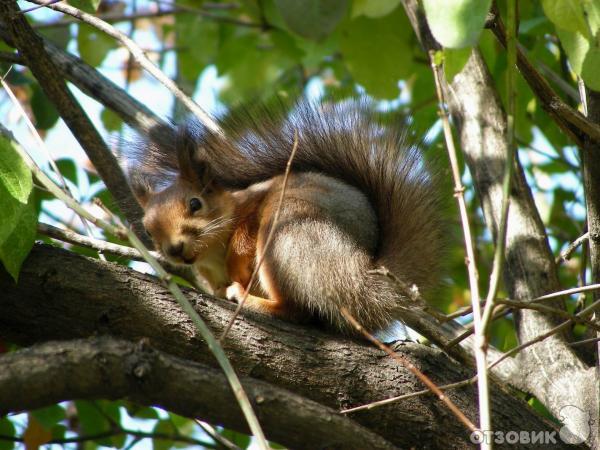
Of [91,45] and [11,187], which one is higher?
[91,45]

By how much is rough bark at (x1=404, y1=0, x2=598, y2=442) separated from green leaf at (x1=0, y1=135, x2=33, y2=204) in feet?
4.29

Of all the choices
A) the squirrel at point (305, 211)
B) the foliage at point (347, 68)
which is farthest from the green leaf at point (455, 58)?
the squirrel at point (305, 211)

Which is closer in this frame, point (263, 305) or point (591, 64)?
point (591, 64)

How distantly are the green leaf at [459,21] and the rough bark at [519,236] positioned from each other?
1039 millimetres

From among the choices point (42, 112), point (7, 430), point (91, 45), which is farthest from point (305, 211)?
point (91, 45)

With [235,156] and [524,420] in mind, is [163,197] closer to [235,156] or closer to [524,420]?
[235,156]

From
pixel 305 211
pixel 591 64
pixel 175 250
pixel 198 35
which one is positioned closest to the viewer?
pixel 591 64

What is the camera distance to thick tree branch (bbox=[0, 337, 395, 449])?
4.86 feet

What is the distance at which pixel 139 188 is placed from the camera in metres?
3.14

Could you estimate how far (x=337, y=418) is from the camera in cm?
169

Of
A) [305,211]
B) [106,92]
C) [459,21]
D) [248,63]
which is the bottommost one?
[459,21]

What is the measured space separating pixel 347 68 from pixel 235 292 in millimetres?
1418

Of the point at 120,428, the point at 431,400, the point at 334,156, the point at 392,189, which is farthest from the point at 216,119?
the point at 431,400

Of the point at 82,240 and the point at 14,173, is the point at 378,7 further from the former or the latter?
the point at 14,173
